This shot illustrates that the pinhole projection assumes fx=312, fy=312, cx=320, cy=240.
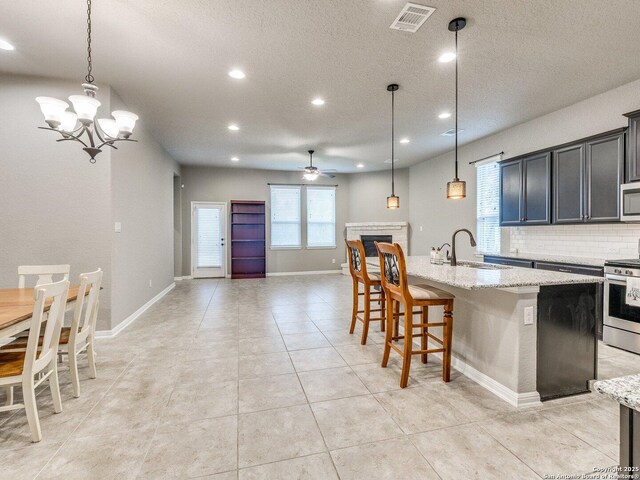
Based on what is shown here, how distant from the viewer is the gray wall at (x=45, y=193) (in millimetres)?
3541

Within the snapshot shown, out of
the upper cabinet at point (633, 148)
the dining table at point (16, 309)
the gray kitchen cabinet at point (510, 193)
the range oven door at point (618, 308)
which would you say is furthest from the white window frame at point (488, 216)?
the dining table at point (16, 309)

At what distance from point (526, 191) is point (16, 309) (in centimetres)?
590

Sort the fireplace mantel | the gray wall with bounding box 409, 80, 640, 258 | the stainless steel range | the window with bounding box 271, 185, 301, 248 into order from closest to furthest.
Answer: the stainless steel range < the gray wall with bounding box 409, 80, 640, 258 < the fireplace mantel < the window with bounding box 271, 185, 301, 248

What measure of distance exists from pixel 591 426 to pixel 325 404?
68.3 inches

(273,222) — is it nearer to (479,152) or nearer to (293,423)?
(479,152)

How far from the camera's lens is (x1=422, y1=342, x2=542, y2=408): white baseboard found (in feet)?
7.34

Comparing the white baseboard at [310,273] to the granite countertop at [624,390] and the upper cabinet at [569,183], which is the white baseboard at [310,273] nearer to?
the upper cabinet at [569,183]

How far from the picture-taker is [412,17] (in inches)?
99.5

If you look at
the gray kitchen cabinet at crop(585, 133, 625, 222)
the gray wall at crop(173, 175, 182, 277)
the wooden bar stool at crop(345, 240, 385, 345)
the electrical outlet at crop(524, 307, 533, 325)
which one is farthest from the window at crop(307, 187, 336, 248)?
the electrical outlet at crop(524, 307, 533, 325)

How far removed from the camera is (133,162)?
451 cm

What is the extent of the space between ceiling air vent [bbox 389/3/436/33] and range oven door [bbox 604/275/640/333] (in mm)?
3206

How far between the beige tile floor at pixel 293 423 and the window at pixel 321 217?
5950 millimetres

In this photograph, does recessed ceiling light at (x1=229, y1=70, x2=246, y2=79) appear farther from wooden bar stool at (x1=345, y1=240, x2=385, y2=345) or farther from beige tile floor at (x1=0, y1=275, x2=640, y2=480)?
beige tile floor at (x1=0, y1=275, x2=640, y2=480)

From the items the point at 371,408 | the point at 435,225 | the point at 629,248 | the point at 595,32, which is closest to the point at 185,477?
the point at 371,408
